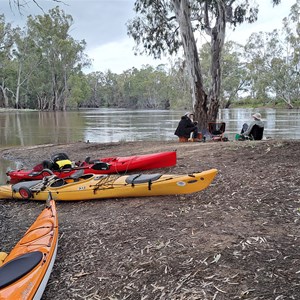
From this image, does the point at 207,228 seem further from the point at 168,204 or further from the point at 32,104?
the point at 32,104

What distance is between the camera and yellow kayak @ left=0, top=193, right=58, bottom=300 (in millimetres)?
2320

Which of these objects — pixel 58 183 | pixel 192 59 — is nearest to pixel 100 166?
pixel 58 183

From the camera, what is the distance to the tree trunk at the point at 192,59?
11336 millimetres

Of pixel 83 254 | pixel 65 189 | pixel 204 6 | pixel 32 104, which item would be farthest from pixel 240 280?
pixel 32 104

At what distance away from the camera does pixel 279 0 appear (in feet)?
37.8

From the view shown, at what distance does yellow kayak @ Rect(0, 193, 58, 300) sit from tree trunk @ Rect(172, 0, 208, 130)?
9160mm

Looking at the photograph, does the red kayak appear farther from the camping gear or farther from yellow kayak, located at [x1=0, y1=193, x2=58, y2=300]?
the camping gear

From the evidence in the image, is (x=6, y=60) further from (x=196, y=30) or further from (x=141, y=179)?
(x=141, y=179)

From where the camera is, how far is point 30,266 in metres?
2.56

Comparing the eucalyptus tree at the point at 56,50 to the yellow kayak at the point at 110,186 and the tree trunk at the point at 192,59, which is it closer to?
the tree trunk at the point at 192,59

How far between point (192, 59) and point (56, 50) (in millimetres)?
41874

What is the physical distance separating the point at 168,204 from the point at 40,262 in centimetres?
A: 183

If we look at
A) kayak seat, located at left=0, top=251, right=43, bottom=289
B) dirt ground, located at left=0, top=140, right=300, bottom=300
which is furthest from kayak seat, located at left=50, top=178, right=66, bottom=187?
kayak seat, located at left=0, top=251, right=43, bottom=289

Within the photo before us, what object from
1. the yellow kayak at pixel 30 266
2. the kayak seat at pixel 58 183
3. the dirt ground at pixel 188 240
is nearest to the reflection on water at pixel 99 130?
the kayak seat at pixel 58 183
